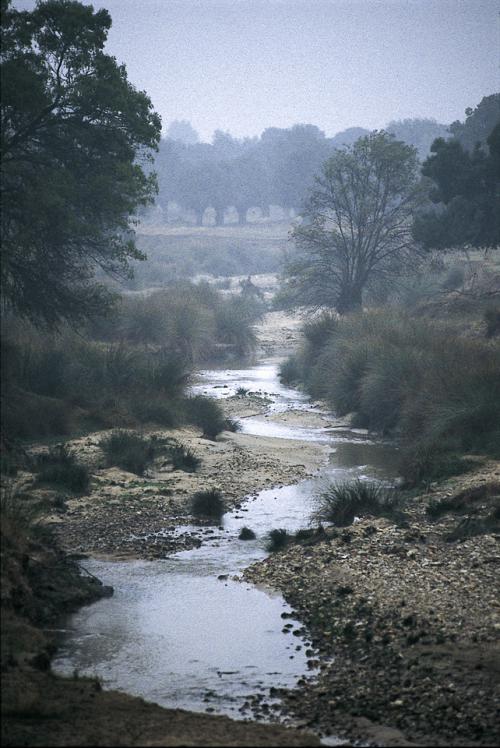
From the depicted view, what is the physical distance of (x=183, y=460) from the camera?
19.4 m

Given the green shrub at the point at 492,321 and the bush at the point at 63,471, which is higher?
the green shrub at the point at 492,321

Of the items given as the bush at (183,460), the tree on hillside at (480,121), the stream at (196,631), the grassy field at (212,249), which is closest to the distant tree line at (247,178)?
the grassy field at (212,249)

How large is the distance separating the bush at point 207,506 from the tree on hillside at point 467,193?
19599 mm

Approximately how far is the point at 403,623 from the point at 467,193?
25341 mm

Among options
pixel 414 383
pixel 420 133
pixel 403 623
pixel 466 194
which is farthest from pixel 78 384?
pixel 420 133

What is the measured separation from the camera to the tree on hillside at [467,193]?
32469mm

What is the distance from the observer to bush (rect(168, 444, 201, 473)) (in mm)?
19125

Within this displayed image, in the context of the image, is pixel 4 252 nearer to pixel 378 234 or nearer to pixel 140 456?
pixel 140 456

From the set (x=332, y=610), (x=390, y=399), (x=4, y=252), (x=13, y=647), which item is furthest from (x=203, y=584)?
(x=390, y=399)

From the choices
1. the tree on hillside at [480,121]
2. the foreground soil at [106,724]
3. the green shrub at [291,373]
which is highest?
the tree on hillside at [480,121]

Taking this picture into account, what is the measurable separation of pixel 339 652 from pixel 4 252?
39.4 feet

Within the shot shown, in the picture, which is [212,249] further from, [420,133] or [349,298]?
[420,133]

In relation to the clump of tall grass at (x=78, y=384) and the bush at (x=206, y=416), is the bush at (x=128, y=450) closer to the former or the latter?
the clump of tall grass at (x=78, y=384)

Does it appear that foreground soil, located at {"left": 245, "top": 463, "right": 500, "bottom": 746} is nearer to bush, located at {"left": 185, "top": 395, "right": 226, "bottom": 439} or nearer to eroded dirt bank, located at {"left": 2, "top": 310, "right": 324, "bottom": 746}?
eroded dirt bank, located at {"left": 2, "top": 310, "right": 324, "bottom": 746}
